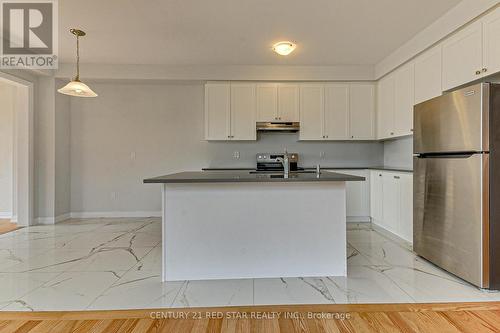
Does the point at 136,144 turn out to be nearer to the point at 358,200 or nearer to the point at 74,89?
the point at 74,89

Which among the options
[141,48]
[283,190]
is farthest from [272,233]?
[141,48]

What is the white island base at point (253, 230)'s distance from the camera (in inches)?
92.1

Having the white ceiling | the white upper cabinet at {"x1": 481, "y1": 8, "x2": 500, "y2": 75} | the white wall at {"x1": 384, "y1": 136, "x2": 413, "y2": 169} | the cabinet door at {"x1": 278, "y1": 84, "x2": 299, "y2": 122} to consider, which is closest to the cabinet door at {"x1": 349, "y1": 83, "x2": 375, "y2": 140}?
the white wall at {"x1": 384, "y1": 136, "x2": 413, "y2": 169}

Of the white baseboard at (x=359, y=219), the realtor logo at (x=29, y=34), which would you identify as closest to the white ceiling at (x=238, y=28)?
the realtor logo at (x=29, y=34)

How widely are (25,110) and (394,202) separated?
18.4 feet

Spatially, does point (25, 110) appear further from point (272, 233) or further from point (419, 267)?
point (419, 267)

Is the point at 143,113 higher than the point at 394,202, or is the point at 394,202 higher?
the point at 143,113

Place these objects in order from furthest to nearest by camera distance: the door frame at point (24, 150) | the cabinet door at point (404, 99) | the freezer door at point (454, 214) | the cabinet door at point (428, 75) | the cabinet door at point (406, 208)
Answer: the door frame at point (24, 150)
the cabinet door at point (404, 99)
the cabinet door at point (406, 208)
the cabinet door at point (428, 75)
the freezer door at point (454, 214)

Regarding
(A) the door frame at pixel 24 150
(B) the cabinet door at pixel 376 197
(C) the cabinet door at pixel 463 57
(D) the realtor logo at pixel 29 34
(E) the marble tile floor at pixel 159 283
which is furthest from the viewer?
(A) the door frame at pixel 24 150

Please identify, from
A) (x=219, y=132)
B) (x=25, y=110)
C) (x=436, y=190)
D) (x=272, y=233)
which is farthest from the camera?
(x=219, y=132)

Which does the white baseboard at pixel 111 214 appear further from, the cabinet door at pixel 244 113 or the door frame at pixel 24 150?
the cabinet door at pixel 244 113

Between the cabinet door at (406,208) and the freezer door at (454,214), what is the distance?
1.61 ft

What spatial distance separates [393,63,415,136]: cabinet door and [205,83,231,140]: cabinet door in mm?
2567

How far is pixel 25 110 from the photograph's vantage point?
4234 mm
